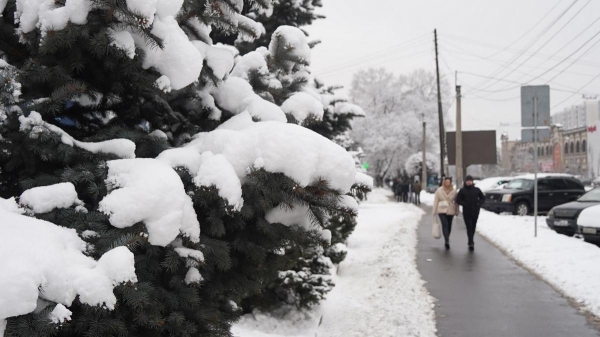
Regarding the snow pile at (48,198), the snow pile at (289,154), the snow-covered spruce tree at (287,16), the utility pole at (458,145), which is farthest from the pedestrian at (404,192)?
the snow pile at (48,198)

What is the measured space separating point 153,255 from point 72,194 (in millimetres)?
418

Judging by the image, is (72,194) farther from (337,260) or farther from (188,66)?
(337,260)

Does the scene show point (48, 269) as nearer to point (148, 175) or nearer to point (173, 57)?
point (148, 175)

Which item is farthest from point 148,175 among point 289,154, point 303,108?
point 303,108

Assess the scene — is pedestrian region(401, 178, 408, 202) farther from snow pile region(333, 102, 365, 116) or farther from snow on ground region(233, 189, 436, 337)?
snow pile region(333, 102, 365, 116)

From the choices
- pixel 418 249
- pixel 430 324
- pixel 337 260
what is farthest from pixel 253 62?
pixel 418 249

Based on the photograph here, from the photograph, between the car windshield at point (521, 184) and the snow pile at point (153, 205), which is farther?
the car windshield at point (521, 184)

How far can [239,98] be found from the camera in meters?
3.27

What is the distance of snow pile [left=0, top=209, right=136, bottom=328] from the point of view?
5.80ft

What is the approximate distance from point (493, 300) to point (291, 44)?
515 centimetres

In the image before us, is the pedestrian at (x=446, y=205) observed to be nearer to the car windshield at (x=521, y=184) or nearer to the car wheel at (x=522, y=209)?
the car wheel at (x=522, y=209)

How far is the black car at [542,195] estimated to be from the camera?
73.4 ft

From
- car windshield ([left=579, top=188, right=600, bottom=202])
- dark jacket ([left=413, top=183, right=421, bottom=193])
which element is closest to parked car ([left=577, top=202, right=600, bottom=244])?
car windshield ([left=579, top=188, right=600, bottom=202])

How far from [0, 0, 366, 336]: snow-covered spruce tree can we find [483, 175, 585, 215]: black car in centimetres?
2112
